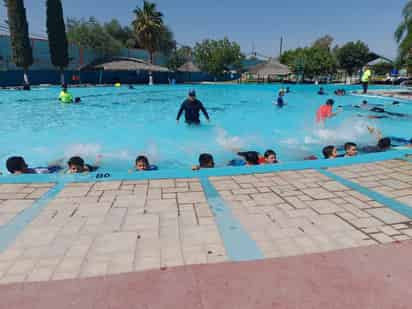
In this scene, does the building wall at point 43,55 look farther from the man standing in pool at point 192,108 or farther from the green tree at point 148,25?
the man standing in pool at point 192,108

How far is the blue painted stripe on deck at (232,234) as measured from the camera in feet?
8.20

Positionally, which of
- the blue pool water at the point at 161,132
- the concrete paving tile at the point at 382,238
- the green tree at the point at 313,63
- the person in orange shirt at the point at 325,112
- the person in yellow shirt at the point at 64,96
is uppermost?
the green tree at the point at 313,63

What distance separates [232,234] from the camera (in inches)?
111

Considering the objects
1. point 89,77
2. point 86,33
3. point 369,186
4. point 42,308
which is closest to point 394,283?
point 369,186

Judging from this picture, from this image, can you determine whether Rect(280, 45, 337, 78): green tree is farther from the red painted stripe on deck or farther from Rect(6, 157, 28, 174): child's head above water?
the red painted stripe on deck

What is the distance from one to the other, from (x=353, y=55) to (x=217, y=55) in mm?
19726

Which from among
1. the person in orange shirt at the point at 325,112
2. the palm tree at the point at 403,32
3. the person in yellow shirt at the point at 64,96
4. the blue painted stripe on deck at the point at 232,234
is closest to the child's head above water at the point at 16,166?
the blue painted stripe on deck at the point at 232,234

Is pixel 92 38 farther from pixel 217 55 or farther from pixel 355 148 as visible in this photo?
pixel 355 148

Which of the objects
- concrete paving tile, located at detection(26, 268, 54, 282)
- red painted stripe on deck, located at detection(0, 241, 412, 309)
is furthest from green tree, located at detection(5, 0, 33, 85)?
red painted stripe on deck, located at detection(0, 241, 412, 309)

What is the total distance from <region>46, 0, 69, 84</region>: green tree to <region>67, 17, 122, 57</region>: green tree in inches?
259

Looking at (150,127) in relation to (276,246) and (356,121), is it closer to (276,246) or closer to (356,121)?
(356,121)

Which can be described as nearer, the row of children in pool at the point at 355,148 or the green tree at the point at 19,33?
the row of children in pool at the point at 355,148

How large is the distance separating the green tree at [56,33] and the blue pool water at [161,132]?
14030 mm

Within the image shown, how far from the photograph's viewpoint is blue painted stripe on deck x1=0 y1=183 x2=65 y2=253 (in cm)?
271
